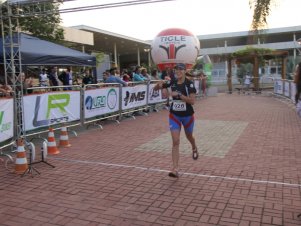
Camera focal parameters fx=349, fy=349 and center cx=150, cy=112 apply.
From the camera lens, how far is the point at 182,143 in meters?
8.19

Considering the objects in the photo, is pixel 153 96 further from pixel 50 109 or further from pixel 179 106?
pixel 179 106

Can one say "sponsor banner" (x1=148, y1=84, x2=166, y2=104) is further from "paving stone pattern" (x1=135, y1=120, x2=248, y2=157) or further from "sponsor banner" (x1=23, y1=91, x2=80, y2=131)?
"sponsor banner" (x1=23, y1=91, x2=80, y2=131)

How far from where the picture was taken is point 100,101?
1076 centimetres

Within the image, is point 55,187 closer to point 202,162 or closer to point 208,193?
point 208,193

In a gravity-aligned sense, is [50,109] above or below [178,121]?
above

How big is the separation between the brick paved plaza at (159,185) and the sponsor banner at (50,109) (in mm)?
863

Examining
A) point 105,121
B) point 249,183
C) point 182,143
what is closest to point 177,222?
point 249,183

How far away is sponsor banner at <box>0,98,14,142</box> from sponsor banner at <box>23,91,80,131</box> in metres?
Answer: 0.52

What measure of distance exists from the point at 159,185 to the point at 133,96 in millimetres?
7791

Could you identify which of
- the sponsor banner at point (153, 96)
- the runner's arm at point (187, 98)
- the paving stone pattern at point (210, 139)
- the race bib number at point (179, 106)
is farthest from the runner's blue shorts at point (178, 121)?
the sponsor banner at point (153, 96)

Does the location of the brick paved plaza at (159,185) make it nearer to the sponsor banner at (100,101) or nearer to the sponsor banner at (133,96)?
the sponsor banner at (100,101)

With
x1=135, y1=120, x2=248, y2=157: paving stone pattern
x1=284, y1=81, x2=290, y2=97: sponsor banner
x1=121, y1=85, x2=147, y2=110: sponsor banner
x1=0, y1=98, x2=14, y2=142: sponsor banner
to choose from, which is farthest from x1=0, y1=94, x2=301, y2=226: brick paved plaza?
x1=284, y1=81, x2=290, y2=97: sponsor banner

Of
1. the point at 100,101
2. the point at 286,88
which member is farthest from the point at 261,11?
the point at 286,88

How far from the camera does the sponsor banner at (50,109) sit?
26.3 feet
